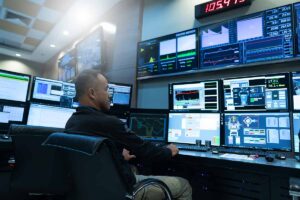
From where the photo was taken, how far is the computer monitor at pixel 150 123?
232 centimetres

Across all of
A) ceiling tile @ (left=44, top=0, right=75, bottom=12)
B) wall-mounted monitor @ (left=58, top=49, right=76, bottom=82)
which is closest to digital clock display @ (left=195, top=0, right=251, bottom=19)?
ceiling tile @ (left=44, top=0, right=75, bottom=12)

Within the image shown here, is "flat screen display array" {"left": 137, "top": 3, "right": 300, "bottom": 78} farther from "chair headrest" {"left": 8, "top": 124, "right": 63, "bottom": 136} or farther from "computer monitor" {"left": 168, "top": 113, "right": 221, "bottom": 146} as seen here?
"chair headrest" {"left": 8, "top": 124, "right": 63, "bottom": 136}

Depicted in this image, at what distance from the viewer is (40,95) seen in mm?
2338

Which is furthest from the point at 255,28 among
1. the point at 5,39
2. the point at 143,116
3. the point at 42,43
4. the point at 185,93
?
the point at 5,39

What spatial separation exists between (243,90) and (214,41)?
0.66 m

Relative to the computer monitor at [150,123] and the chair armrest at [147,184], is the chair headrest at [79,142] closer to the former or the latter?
the chair armrest at [147,184]

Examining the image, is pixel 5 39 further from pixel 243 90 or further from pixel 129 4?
pixel 243 90

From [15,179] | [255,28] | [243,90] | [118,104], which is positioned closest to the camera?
[15,179]

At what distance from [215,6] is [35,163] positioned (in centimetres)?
215

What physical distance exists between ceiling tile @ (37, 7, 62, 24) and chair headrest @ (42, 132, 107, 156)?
3.75 metres

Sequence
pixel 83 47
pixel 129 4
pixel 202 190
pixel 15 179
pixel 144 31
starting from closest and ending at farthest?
pixel 15 179 < pixel 202 190 < pixel 144 31 < pixel 129 4 < pixel 83 47

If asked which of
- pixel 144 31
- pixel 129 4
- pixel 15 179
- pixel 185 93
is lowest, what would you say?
pixel 15 179

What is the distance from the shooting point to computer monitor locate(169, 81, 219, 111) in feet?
7.02

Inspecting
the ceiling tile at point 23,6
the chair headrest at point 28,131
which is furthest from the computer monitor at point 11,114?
the ceiling tile at point 23,6
